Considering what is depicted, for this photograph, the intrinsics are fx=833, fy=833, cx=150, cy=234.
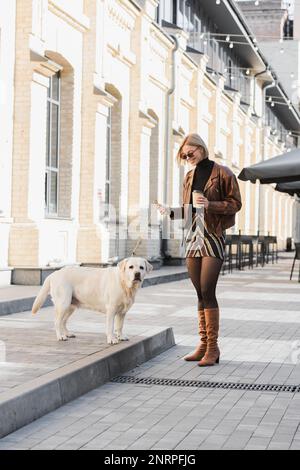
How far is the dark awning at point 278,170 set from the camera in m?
12.2

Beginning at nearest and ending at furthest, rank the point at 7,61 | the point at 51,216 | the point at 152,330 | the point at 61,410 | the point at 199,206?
1. the point at 61,410
2. the point at 199,206
3. the point at 152,330
4. the point at 7,61
5. the point at 51,216

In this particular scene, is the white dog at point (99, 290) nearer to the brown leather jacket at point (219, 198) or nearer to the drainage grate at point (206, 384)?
the brown leather jacket at point (219, 198)

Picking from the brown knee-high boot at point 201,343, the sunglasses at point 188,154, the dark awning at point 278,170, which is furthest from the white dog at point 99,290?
the dark awning at point 278,170

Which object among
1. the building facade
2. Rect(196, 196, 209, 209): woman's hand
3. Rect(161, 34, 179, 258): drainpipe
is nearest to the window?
the building facade

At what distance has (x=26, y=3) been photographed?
44.5ft

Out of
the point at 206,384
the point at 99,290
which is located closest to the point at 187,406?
the point at 206,384

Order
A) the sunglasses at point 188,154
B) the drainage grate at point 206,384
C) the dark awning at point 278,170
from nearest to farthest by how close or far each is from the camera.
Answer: the drainage grate at point 206,384, the sunglasses at point 188,154, the dark awning at point 278,170

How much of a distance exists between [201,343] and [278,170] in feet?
18.2

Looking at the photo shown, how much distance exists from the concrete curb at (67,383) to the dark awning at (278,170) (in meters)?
5.04

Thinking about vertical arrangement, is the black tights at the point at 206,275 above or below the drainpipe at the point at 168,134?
below

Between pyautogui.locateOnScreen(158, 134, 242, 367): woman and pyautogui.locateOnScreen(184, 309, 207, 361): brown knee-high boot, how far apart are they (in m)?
0.06

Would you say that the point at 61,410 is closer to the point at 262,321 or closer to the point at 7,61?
the point at 262,321

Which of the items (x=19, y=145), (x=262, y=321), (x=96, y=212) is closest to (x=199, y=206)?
(x=262, y=321)
